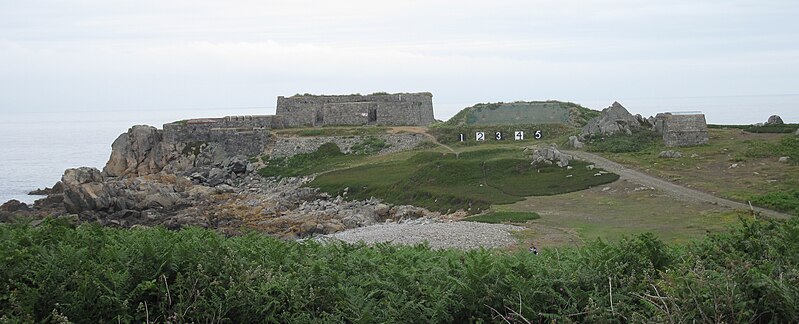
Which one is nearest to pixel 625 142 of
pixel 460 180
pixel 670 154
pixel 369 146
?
pixel 670 154

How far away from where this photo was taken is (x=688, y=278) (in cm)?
802

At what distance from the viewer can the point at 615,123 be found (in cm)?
5062

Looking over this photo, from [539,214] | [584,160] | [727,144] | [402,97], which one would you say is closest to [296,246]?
[539,214]

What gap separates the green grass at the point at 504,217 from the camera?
2718cm

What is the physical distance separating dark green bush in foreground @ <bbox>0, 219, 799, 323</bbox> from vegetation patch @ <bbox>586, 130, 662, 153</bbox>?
3598 centimetres

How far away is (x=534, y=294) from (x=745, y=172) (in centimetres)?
2840

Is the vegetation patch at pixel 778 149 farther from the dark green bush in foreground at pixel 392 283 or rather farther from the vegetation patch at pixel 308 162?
the dark green bush in foreground at pixel 392 283

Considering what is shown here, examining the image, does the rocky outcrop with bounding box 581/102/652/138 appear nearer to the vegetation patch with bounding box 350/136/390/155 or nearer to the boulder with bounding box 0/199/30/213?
the vegetation patch with bounding box 350/136/390/155

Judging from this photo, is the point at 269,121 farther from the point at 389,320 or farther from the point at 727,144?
the point at 389,320

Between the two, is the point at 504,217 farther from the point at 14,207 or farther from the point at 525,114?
the point at 525,114

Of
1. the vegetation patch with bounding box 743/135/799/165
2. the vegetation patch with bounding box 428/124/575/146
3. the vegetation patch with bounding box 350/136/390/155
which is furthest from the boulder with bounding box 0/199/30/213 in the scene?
the vegetation patch with bounding box 743/135/799/165

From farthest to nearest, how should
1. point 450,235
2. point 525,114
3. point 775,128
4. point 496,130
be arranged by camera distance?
point 525,114 < point 496,130 < point 775,128 < point 450,235

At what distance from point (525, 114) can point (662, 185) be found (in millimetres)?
35363

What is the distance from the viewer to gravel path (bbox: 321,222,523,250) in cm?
2264
